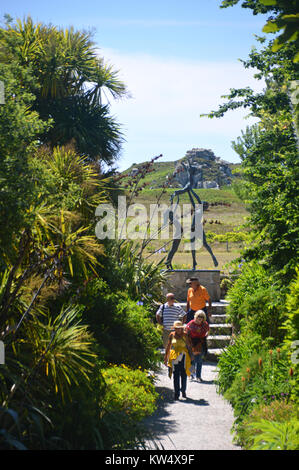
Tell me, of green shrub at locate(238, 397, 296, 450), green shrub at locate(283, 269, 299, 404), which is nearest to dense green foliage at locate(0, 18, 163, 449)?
green shrub at locate(238, 397, 296, 450)

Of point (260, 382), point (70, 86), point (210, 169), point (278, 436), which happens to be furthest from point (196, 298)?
point (210, 169)

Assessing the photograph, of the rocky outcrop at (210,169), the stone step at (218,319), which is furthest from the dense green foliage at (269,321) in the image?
the rocky outcrop at (210,169)

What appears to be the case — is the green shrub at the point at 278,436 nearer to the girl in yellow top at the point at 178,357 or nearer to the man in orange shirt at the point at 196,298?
the girl in yellow top at the point at 178,357

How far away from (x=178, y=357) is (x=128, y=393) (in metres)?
1.73

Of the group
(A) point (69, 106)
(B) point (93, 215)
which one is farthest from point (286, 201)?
(A) point (69, 106)

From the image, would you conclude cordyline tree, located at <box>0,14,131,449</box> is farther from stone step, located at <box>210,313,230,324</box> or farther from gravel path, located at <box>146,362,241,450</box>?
stone step, located at <box>210,313,230,324</box>

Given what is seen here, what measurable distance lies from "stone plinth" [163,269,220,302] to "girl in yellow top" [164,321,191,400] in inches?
247

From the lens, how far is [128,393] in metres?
6.07

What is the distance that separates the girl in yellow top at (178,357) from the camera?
24.9ft

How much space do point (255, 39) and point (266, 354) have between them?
9.46 meters

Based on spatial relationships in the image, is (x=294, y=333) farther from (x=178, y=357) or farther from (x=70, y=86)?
(x=70, y=86)

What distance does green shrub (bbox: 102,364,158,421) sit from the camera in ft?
19.1

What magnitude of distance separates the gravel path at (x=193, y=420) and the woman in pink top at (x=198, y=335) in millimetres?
378
